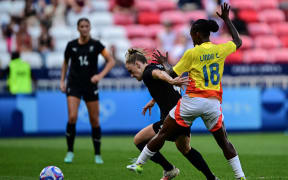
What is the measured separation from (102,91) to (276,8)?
10080 millimetres

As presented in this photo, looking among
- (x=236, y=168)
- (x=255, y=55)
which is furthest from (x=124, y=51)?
(x=236, y=168)

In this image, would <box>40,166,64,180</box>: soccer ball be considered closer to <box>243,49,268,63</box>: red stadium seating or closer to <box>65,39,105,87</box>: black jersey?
<box>65,39,105,87</box>: black jersey

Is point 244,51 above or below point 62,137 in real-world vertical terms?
above

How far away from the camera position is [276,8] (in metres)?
23.0

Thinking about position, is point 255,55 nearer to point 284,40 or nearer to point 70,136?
point 284,40

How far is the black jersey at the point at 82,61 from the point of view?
10.3 metres

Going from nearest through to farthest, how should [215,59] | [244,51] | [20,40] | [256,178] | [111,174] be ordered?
[215,59] → [256,178] → [111,174] → [20,40] → [244,51]

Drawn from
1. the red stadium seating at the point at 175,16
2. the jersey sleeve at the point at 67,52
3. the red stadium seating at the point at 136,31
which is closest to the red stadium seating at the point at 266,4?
the red stadium seating at the point at 175,16

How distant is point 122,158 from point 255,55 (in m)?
10.8

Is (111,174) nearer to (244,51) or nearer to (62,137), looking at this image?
(62,137)

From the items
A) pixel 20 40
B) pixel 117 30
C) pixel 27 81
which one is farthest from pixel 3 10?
pixel 27 81

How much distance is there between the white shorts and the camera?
21.4ft

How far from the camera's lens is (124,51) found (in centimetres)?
2027

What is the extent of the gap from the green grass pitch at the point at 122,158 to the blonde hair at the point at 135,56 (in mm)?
1648
